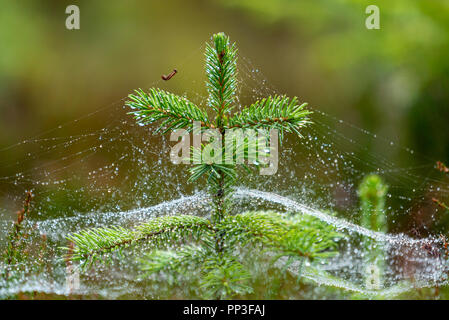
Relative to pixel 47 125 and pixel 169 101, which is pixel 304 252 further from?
pixel 47 125

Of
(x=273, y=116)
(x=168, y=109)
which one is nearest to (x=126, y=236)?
(x=168, y=109)

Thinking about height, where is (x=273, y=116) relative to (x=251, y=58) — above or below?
below

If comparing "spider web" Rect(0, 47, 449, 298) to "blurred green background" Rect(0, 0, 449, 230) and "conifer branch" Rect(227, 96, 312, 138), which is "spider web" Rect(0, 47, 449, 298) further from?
"blurred green background" Rect(0, 0, 449, 230)

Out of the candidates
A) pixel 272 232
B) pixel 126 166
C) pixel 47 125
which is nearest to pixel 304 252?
pixel 272 232
